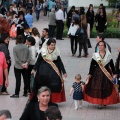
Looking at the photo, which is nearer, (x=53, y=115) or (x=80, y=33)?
(x=53, y=115)

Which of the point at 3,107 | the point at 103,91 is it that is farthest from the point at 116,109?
the point at 3,107

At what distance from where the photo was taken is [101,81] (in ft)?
42.5

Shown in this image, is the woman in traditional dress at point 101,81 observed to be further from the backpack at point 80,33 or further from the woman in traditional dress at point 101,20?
the woman in traditional dress at point 101,20

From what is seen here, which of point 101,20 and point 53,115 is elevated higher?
point 53,115

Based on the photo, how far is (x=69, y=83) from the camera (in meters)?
16.3

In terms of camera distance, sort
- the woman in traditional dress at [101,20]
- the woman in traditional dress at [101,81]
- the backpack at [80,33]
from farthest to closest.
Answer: the woman in traditional dress at [101,20]
the backpack at [80,33]
the woman in traditional dress at [101,81]

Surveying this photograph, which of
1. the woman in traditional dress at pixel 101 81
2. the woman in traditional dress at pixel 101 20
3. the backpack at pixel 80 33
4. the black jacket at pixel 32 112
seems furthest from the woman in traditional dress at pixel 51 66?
the woman in traditional dress at pixel 101 20

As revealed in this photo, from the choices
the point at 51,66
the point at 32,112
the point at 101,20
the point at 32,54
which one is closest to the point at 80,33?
the point at 32,54

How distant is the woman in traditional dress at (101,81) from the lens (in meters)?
12.8

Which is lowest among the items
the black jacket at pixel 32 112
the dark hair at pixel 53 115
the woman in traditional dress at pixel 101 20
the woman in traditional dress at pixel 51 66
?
the woman in traditional dress at pixel 101 20

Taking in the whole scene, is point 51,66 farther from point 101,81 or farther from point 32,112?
point 32,112

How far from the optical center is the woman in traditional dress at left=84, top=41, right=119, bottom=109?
12836 millimetres

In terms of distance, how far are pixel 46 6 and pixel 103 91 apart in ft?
103

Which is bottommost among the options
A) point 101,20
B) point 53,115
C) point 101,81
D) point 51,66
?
point 101,20
